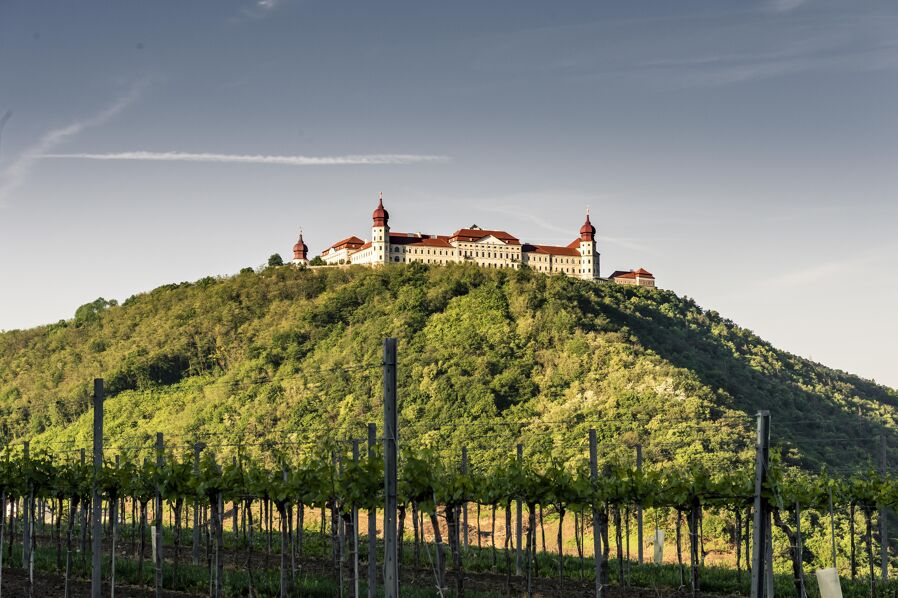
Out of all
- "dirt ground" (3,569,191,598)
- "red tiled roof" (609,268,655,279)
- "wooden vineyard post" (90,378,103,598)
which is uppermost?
"red tiled roof" (609,268,655,279)

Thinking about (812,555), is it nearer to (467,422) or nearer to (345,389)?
(467,422)

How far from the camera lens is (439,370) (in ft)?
197

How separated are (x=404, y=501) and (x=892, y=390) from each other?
77.3 meters

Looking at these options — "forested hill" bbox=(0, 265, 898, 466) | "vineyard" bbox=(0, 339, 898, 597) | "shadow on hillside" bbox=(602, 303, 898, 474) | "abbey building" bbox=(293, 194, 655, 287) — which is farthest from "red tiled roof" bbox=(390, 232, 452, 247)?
"vineyard" bbox=(0, 339, 898, 597)

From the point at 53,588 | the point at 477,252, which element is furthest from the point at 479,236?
the point at 53,588

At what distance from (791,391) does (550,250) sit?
47.8 metres

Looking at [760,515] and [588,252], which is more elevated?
[588,252]

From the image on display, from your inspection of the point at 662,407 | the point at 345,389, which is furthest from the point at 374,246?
the point at 662,407

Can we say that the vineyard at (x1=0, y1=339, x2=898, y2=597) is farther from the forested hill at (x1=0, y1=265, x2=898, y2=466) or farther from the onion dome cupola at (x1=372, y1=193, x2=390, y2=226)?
the onion dome cupola at (x1=372, y1=193, x2=390, y2=226)

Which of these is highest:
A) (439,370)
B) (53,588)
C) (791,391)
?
(439,370)

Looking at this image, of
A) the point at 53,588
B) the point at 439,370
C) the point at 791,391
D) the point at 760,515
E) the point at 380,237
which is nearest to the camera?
the point at 760,515

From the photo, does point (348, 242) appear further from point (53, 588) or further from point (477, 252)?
point (53, 588)

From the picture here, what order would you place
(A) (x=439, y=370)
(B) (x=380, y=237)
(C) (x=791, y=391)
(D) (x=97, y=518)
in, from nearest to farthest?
(D) (x=97, y=518)
(A) (x=439, y=370)
(C) (x=791, y=391)
(B) (x=380, y=237)

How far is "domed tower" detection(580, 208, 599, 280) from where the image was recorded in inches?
4178
